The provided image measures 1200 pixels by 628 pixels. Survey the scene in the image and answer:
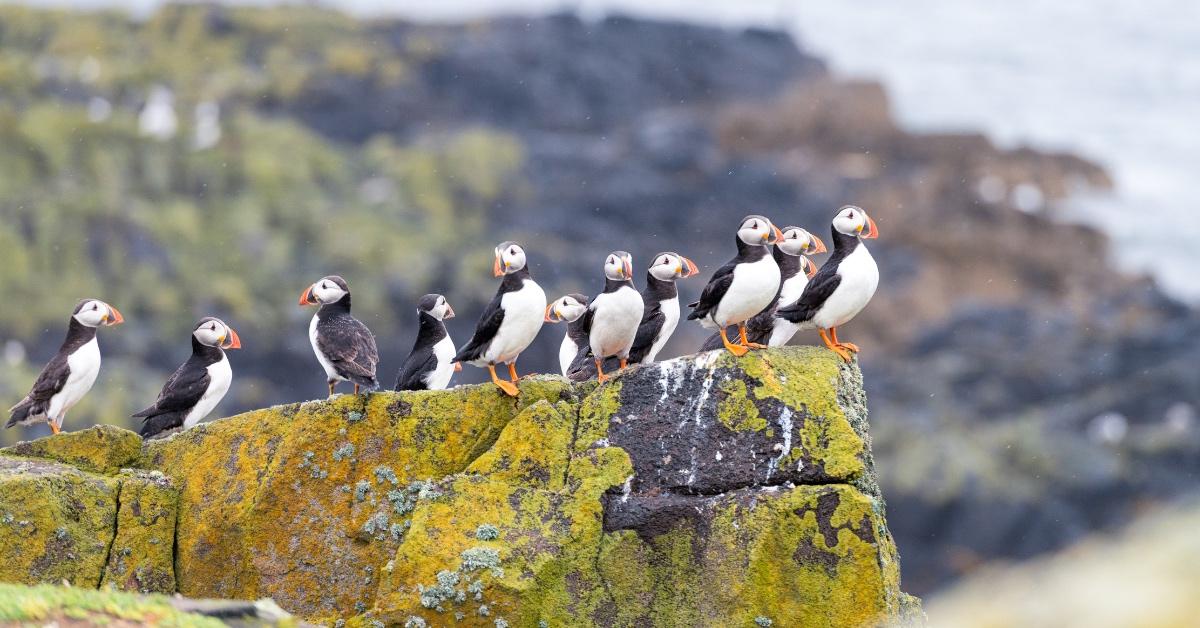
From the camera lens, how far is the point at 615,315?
10312 millimetres

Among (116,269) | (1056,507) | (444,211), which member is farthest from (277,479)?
(444,211)

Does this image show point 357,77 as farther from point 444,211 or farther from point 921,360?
point 921,360

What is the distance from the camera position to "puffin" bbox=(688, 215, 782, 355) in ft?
33.3

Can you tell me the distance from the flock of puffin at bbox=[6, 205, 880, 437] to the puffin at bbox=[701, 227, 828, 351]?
1 centimetres

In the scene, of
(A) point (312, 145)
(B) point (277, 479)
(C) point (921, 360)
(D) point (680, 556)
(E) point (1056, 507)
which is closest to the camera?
(D) point (680, 556)

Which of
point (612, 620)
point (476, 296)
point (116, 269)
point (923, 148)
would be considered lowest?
point (612, 620)

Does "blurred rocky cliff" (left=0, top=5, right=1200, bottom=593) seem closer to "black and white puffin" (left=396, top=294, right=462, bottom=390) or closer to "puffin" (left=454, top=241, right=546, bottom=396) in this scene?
"black and white puffin" (left=396, top=294, right=462, bottom=390)

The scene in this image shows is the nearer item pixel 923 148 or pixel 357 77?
pixel 923 148

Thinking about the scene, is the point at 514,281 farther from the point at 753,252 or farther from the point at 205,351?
the point at 205,351

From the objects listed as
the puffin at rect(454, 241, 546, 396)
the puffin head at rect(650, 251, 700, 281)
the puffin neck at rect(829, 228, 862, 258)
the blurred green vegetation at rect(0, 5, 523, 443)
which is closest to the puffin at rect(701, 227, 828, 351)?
the puffin neck at rect(829, 228, 862, 258)

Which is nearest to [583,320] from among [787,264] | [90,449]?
[787,264]

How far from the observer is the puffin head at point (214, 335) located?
11.4 metres

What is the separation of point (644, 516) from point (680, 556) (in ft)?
1.16

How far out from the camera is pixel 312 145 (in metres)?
59.8
